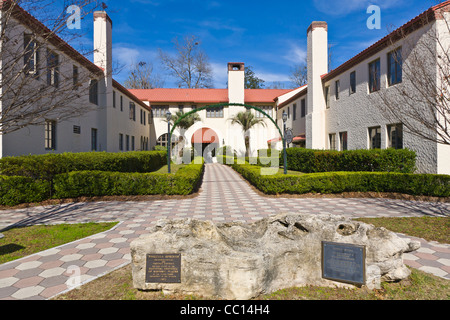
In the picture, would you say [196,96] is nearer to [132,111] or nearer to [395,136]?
[132,111]

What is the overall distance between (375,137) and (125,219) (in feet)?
43.9

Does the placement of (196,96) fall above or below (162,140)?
above

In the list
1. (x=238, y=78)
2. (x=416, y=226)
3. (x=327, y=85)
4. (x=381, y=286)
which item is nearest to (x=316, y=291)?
(x=381, y=286)

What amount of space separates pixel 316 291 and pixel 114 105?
64.4 feet

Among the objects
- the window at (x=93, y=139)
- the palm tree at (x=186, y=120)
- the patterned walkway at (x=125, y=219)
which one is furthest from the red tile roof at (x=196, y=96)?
the patterned walkway at (x=125, y=219)

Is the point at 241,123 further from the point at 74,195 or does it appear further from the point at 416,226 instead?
the point at 416,226

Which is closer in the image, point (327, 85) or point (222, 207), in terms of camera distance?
point (222, 207)

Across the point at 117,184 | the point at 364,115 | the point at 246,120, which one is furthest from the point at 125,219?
the point at 246,120

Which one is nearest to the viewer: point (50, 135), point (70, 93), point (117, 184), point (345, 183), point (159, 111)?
point (70, 93)

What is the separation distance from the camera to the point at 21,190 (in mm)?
8750

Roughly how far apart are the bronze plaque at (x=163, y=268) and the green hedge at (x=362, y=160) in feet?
37.7

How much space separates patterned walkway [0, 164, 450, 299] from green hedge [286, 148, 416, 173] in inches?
102

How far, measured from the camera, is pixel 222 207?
9008 mm

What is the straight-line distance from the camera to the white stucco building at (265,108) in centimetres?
999
